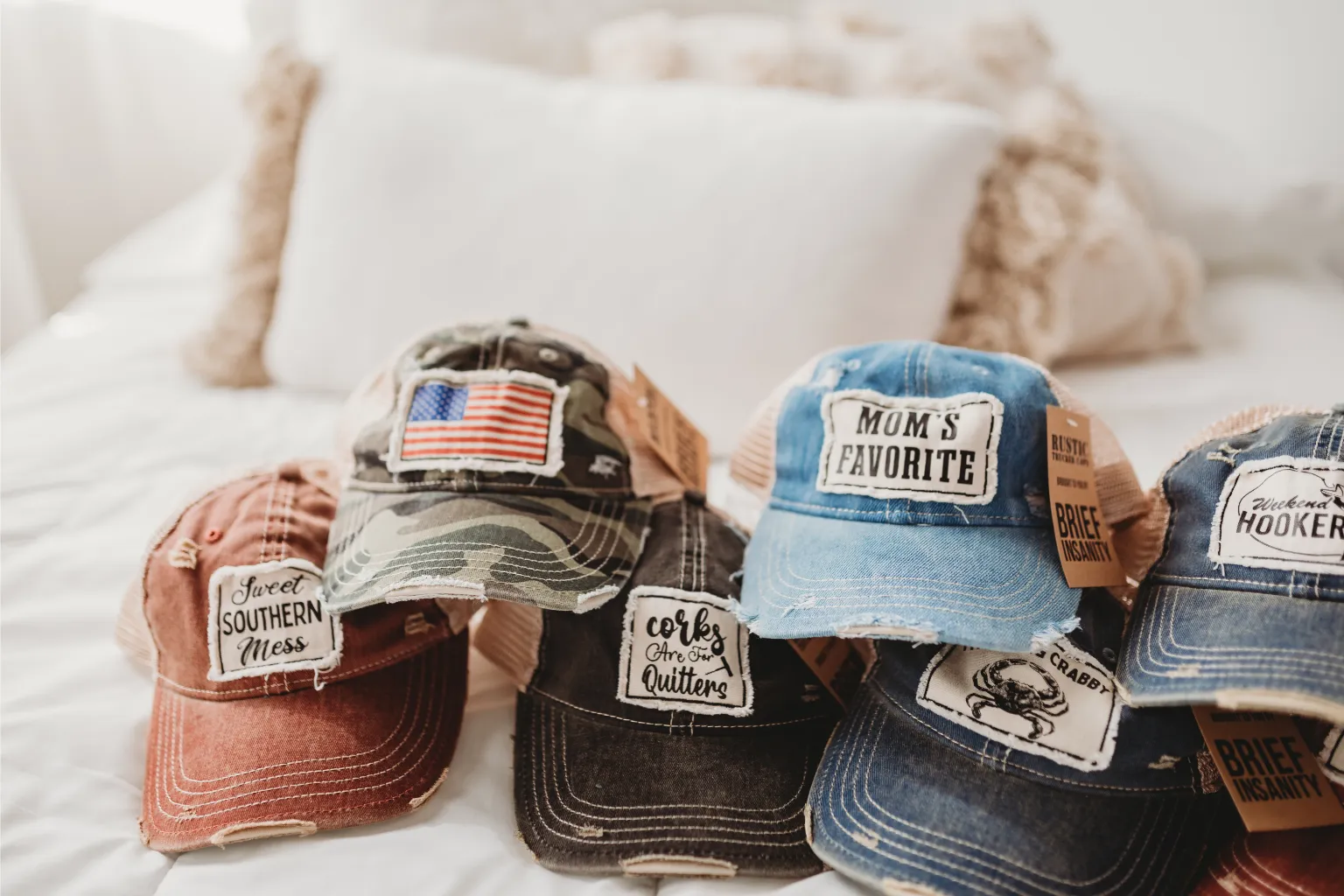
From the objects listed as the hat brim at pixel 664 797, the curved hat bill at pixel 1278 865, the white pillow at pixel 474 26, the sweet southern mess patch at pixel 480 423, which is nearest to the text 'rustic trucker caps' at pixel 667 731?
the hat brim at pixel 664 797

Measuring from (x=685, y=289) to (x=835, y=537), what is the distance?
0.40 metres

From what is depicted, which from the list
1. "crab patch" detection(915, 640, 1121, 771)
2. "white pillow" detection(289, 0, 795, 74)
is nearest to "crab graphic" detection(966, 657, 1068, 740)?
"crab patch" detection(915, 640, 1121, 771)

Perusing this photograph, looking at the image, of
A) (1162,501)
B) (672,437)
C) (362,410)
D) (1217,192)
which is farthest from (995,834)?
(1217,192)

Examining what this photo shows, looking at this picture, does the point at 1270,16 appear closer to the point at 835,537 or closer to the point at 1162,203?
the point at 1162,203

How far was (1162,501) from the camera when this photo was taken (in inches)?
24.1

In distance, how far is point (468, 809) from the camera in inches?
23.5

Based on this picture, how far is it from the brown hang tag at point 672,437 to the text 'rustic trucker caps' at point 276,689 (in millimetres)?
198

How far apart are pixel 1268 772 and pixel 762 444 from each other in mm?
384

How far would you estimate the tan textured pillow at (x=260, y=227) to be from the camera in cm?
101

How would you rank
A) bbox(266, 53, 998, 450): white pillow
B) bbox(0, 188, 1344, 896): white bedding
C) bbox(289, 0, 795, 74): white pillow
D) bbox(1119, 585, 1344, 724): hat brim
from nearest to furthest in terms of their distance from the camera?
bbox(1119, 585, 1344, 724): hat brim
bbox(0, 188, 1344, 896): white bedding
bbox(266, 53, 998, 450): white pillow
bbox(289, 0, 795, 74): white pillow

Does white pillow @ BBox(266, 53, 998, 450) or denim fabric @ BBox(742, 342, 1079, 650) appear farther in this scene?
white pillow @ BBox(266, 53, 998, 450)

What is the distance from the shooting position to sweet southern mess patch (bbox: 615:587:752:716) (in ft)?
1.98

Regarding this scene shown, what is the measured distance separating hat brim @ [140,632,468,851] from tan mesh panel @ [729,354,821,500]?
278 millimetres

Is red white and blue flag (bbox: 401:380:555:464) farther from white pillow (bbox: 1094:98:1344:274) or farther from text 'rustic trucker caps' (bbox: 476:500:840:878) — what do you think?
white pillow (bbox: 1094:98:1344:274)
